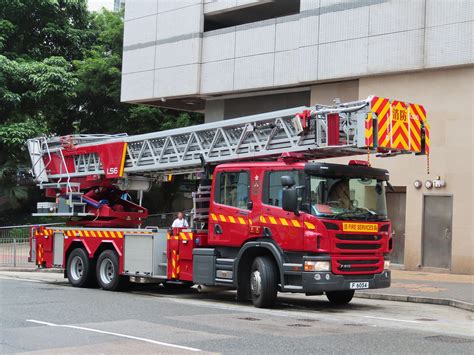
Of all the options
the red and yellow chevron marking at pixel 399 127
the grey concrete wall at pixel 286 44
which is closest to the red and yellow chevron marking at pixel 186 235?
the red and yellow chevron marking at pixel 399 127

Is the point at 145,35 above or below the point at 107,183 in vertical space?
above

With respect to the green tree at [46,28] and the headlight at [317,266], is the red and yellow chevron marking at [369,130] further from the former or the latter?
the green tree at [46,28]

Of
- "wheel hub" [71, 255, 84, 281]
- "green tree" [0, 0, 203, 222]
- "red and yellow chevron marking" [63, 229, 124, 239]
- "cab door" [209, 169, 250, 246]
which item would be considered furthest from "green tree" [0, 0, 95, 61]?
"cab door" [209, 169, 250, 246]

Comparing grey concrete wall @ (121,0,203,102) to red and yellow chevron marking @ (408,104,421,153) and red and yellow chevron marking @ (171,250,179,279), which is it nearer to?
red and yellow chevron marking @ (171,250,179,279)

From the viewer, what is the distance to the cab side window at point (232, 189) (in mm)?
13008

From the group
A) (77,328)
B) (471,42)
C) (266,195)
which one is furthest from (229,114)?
(77,328)

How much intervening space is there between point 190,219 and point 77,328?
5322 mm

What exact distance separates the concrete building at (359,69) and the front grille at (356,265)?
28.0 feet

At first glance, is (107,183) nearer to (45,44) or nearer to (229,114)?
(229,114)

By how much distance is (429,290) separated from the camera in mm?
16094

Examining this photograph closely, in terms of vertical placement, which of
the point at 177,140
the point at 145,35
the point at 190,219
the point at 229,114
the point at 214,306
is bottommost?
the point at 214,306

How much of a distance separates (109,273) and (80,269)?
123 centimetres

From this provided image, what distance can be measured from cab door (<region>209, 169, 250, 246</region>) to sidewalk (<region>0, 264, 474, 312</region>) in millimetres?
4312

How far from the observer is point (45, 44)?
38.5 meters
